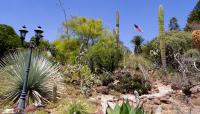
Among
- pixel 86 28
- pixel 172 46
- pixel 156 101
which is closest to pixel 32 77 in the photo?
pixel 156 101

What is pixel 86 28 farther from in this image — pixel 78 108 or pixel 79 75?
pixel 78 108

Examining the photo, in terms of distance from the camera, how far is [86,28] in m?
27.5

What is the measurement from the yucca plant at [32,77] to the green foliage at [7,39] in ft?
10.3

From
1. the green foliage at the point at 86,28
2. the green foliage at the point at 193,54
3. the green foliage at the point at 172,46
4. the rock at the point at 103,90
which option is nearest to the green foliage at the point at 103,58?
the rock at the point at 103,90

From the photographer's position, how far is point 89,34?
89.1 ft

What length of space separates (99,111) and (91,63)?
717 centimetres

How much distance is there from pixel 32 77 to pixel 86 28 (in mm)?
15759

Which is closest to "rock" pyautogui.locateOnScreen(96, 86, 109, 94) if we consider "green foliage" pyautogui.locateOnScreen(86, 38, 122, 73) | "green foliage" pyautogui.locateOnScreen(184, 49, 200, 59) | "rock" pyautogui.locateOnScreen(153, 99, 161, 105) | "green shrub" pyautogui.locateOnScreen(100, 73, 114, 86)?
"green shrub" pyautogui.locateOnScreen(100, 73, 114, 86)

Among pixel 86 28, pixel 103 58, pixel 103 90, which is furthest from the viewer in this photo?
pixel 86 28

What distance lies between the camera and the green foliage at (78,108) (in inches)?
376

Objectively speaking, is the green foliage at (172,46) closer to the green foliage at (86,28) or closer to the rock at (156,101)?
the green foliage at (86,28)

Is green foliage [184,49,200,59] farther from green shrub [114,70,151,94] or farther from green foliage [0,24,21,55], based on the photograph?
green foliage [0,24,21,55]

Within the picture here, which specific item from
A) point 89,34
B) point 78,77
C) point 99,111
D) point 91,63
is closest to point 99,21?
point 89,34

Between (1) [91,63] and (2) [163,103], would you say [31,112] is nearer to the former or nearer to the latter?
A: (2) [163,103]
